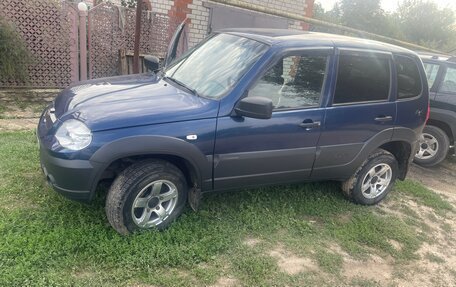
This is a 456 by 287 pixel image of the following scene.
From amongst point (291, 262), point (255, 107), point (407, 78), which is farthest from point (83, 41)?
point (291, 262)

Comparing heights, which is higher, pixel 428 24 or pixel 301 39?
pixel 428 24

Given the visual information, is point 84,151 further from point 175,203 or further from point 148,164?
point 175,203

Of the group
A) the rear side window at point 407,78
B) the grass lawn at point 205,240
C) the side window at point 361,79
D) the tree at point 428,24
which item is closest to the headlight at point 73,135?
the grass lawn at point 205,240

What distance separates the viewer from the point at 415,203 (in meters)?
5.13

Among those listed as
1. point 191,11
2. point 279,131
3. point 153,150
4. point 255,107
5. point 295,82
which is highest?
point 191,11

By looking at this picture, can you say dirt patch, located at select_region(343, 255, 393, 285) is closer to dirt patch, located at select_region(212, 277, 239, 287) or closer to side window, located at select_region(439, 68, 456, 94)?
dirt patch, located at select_region(212, 277, 239, 287)

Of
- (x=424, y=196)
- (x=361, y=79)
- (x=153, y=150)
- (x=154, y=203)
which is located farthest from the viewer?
(x=424, y=196)

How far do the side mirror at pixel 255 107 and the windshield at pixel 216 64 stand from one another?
0.26 metres

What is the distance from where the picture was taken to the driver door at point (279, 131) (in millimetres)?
3508

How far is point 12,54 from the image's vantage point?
21.9 feet

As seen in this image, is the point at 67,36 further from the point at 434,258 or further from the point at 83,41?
the point at 434,258

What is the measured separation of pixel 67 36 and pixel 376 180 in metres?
5.85

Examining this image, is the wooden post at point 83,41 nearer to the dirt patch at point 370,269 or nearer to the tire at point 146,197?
the tire at point 146,197

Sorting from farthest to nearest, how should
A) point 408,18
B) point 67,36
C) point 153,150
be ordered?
point 408,18 < point 67,36 < point 153,150
